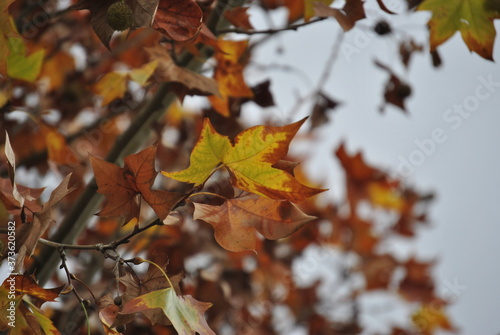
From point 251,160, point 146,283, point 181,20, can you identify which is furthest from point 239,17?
point 146,283

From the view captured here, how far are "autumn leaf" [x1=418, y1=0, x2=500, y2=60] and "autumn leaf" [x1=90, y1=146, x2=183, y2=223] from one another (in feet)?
2.13

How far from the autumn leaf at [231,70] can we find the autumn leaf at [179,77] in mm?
120

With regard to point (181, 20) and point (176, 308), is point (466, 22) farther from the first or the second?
point (176, 308)

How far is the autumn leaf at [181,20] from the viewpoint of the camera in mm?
736

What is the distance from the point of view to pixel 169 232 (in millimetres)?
1694

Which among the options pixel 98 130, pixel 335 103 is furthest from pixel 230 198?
pixel 98 130

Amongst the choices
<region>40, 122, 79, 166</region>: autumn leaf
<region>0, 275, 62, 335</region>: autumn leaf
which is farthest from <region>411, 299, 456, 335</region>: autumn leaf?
<region>0, 275, 62, 335</region>: autumn leaf

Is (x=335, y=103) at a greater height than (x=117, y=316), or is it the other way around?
(x=117, y=316)

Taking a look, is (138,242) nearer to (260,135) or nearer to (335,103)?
(335,103)

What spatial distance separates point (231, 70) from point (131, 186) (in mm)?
450

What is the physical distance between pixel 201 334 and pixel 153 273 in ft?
0.37

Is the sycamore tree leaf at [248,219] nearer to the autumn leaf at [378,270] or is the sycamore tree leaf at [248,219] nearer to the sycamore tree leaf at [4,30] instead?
the sycamore tree leaf at [4,30]

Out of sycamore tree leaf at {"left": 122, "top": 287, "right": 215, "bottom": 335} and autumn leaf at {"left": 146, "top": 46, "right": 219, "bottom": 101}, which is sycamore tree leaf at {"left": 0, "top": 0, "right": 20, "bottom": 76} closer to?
autumn leaf at {"left": 146, "top": 46, "right": 219, "bottom": 101}

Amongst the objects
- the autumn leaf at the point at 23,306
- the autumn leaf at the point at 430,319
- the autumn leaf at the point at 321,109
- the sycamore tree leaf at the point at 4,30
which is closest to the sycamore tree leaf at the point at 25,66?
the sycamore tree leaf at the point at 4,30
